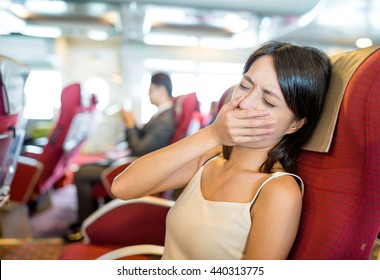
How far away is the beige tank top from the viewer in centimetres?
70

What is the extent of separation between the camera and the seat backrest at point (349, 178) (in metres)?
0.56

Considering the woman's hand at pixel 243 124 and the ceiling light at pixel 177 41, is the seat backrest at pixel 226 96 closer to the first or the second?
the woman's hand at pixel 243 124

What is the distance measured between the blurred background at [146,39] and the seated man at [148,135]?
0.05m

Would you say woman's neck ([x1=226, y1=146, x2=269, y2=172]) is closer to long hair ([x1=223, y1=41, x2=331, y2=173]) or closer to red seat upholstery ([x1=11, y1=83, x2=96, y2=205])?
long hair ([x1=223, y1=41, x2=331, y2=173])

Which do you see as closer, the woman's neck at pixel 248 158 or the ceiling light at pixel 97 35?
the woman's neck at pixel 248 158

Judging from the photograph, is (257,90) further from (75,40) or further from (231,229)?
(75,40)

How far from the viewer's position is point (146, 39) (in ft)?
8.07

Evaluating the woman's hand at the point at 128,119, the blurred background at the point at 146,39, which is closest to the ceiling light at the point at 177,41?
the blurred background at the point at 146,39

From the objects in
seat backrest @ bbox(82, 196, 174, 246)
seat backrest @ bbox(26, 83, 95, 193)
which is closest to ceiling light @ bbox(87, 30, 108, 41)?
seat backrest @ bbox(26, 83, 95, 193)

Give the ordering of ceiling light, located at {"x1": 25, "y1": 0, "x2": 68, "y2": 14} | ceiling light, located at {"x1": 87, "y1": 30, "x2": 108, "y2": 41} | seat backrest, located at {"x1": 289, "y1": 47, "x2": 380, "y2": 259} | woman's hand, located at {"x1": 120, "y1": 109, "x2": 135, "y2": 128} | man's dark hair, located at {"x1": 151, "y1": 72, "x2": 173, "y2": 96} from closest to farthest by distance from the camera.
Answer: seat backrest, located at {"x1": 289, "y1": 47, "x2": 380, "y2": 259}, man's dark hair, located at {"x1": 151, "y1": 72, "x2": 173, "y2": 96}, woman's hand, located at {"x1": 120, "y1": 109, "x2": 135, "y2": 128}, ceiling light, located at {"x1": 25, "y1": 0, "x2": 68, "y2": 14}, ceiling light, located at {"x1": 87, "y1": 30, "x2": 108, "y2": 41}

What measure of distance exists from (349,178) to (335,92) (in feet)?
0.54

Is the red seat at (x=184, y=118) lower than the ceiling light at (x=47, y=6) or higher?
lower

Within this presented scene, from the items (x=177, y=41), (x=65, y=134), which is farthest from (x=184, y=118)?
(x=65, y=134)

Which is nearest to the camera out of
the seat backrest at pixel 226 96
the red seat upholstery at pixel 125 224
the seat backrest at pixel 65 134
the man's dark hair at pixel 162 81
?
the seat backrest at pixel 226 96
